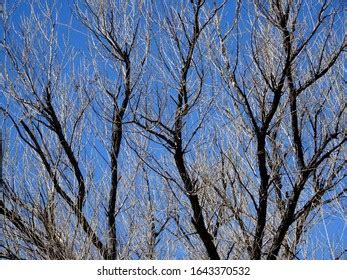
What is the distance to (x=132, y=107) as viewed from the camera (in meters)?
5.39

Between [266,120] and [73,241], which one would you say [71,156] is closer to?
[73,241]

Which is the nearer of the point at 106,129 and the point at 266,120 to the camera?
the point at 266,120

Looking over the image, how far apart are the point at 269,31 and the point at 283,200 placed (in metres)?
1.85

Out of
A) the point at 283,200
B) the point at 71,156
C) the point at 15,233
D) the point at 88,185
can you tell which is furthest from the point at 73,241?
the point at 283,200

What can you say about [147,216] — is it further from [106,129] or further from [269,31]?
[269,31]

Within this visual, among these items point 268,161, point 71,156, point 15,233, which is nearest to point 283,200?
point 268,161

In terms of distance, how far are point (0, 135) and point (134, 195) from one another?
1.68m

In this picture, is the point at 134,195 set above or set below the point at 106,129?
below

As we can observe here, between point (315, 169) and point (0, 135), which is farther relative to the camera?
point (315, 169)

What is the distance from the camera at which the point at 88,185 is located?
5879 millimetres
